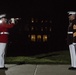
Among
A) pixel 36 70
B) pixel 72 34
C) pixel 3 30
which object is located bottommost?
pixel 36 70

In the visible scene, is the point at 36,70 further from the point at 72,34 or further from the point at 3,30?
the point at 3,30

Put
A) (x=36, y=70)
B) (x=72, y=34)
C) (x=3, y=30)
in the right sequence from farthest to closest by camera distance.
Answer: (x=36, y=70) < (x=72, y=34) < (x=3, y=30)

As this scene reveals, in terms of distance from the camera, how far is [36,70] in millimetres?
9820

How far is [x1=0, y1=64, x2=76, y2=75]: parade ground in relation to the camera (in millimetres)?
9297

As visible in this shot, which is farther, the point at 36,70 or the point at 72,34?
the point at 36,70

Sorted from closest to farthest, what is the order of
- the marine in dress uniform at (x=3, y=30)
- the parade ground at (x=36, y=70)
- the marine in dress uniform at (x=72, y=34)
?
the marine in dress uniform at (x=3, y=30)
the marine in dress uniform at (x=72, y=34)
the parade ground at (x=36, y=70)

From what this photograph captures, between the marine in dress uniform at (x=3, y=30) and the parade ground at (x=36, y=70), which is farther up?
the marine in dress uniform at (x=3, y=30)

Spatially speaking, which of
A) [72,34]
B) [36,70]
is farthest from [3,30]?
[72,34]

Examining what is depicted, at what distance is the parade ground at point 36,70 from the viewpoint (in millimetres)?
9297

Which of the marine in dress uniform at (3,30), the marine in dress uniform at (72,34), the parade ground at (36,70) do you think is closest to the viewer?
the marine in dress uniform at (3,30)

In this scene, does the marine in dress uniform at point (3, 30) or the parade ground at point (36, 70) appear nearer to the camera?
the marine in dress uniform at point (3, 30)

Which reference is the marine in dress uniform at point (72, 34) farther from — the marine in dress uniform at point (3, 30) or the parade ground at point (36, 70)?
the marine in dress uniform at point (3, 30)

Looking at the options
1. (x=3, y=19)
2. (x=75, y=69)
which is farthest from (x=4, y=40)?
(x=75, y=69)

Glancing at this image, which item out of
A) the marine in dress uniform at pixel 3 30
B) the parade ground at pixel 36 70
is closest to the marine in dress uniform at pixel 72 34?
the parade ground at pixel 36 70
